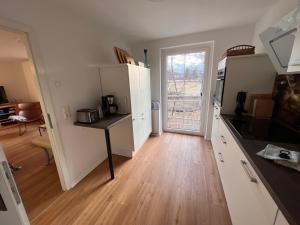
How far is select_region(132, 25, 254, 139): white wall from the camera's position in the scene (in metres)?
2.38

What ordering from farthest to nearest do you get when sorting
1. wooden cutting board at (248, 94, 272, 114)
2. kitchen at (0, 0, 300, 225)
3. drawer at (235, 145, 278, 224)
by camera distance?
wooden cutting board at (248, 94, 272, 114) → kitchen at (0, 0, 300, 225) → drawer at (235, 145, 278, 224)

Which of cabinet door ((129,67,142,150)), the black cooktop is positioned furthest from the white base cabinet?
cabinet door ((129,67,142,150))

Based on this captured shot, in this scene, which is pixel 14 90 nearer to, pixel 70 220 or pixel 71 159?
pixel 71 159

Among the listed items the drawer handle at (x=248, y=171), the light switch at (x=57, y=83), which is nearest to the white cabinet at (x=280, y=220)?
the drawer handle at (x=248, y=171)

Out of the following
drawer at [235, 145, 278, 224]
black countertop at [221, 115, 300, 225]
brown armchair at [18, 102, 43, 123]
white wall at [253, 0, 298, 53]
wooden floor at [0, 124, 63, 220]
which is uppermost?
white wall at [253, 0, 298, 53]

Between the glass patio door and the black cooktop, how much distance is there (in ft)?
5.21

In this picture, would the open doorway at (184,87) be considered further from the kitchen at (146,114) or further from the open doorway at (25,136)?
the open doorway at (25,136)

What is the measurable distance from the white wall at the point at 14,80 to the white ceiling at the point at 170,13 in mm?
5112

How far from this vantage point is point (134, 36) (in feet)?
8.86

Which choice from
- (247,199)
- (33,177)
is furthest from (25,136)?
(247,199)

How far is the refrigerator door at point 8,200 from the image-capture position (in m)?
0.61

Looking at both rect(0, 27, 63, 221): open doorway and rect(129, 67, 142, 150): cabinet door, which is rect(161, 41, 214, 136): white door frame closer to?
rect(129, 67, 142, 150): cabinet door

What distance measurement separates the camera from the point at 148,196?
1662mm

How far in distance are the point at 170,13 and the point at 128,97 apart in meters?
1.34
